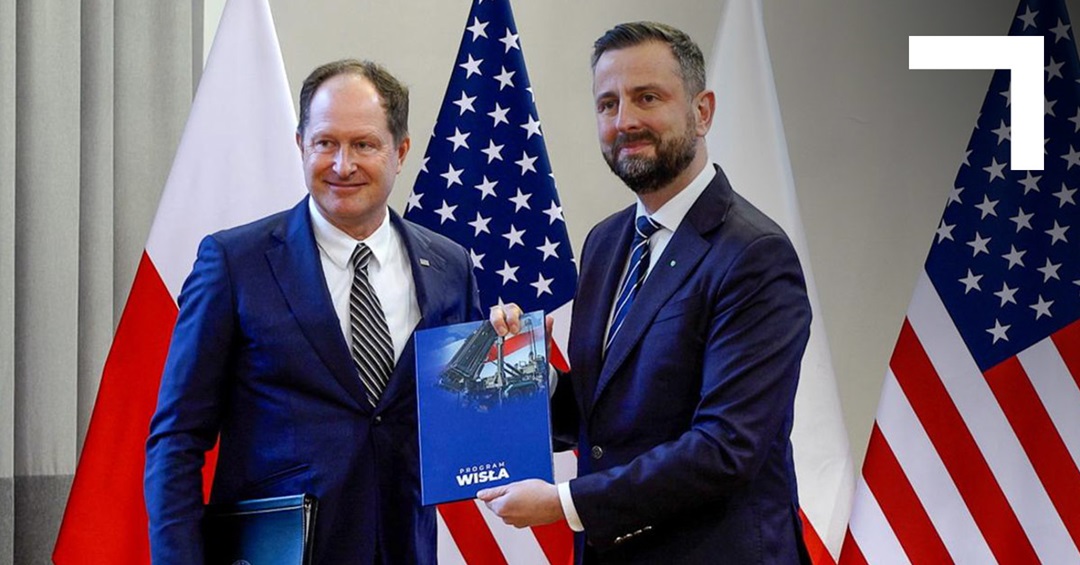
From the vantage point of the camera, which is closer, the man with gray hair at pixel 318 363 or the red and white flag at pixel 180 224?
the man with gray hair at pixel 318 363

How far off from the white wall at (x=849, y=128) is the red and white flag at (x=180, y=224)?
1138 mm

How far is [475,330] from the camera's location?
2322 mm

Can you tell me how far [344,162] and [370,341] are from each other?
0.35m

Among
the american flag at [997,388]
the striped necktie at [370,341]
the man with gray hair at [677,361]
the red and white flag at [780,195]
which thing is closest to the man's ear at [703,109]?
the man with gray hair at [677,361]

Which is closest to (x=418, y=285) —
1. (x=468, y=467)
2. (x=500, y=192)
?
(x=468, y=467)

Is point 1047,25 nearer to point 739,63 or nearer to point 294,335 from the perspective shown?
point 739,63

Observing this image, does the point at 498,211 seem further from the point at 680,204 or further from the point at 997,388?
the point at 997,388

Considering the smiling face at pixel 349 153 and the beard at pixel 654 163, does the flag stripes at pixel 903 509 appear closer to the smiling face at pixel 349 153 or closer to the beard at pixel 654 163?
the beard at pixel 654 163

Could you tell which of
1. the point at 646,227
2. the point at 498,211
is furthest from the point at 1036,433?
the point at 646,227

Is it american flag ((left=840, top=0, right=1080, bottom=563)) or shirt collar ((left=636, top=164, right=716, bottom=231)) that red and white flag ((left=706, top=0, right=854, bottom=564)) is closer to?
american flag ((left=840, top=0, right=1080, bottom=563))

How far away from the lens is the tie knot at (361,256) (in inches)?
96.7

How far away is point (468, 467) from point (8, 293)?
5.64 ft

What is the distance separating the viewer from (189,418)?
7.64 ft

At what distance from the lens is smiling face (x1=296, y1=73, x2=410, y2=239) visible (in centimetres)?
244
